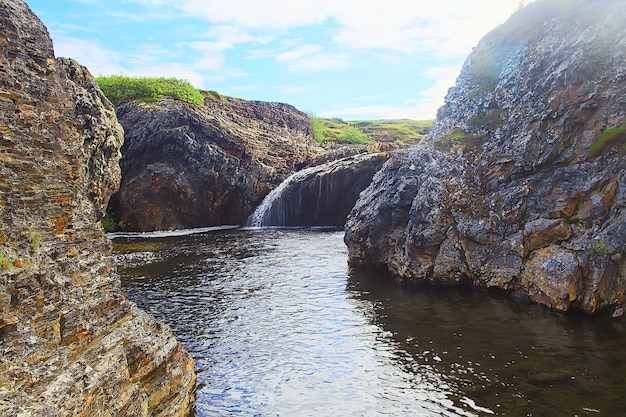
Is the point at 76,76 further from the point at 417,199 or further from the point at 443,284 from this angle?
the point at 443,284

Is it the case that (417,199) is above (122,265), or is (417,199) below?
above

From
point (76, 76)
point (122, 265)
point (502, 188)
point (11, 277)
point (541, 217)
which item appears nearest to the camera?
point (11, 277)

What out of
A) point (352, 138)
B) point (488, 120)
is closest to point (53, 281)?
point (488, 120)

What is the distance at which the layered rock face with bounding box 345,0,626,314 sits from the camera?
716 inches

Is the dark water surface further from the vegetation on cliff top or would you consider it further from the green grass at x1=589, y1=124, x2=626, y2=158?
the vegetation on cliff top

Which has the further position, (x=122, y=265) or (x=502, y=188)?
(x=122, y=265)

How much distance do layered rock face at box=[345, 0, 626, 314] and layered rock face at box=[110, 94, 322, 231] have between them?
95.4ft

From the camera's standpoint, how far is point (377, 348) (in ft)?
50.6

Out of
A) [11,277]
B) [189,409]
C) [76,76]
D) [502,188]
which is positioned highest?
[76,76]

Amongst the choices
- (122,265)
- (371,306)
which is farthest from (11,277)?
(122,265)

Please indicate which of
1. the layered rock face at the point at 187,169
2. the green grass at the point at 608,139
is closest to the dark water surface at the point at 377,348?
the green grass at the point at 608,139

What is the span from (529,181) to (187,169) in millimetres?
39564

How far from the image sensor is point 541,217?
1984 cm

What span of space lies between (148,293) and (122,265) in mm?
8018
